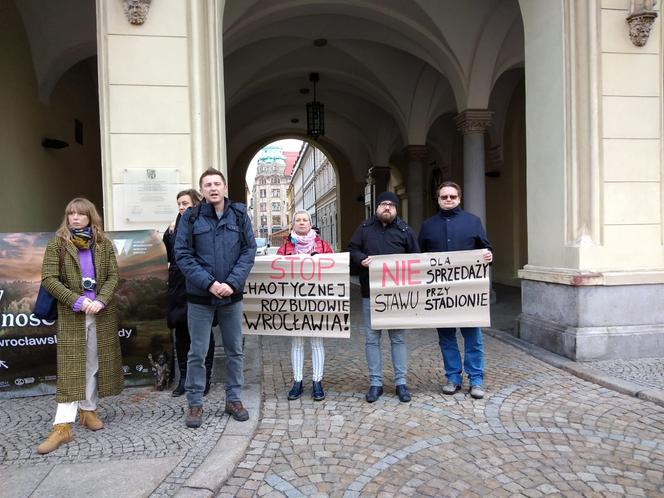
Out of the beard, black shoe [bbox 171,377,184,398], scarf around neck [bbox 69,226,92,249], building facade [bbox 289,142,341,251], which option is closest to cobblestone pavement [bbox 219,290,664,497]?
black shoe [bbox 171,377,184,398]

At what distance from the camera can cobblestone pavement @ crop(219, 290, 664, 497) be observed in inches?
108

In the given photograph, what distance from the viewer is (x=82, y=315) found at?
340 centimetres

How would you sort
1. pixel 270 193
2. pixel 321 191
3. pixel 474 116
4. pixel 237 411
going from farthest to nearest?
1. pixel 270 193
2. pixel 321 191
3. pixel 474 116
4. pixel 237 411

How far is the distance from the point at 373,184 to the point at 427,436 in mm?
15254

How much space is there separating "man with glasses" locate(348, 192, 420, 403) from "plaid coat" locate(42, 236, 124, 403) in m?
2.01

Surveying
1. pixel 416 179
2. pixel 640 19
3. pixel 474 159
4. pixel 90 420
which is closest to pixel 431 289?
pixel 90 420

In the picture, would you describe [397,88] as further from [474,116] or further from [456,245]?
[456,245]

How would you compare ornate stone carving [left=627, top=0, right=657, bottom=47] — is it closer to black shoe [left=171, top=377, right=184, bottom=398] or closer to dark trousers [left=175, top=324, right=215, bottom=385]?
dark trousers [left=175, top=324, right=215, bottom=385]

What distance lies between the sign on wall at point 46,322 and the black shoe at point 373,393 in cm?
194

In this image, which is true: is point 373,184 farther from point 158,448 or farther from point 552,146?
point 158,448

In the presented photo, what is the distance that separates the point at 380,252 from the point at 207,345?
1.68 m

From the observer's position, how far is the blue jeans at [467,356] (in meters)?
4.21

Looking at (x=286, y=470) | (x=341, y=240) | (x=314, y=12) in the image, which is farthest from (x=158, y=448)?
(x=341, y=240)

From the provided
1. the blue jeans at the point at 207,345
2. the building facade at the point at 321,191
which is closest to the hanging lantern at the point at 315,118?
the blue jeans at the point at 207,345
